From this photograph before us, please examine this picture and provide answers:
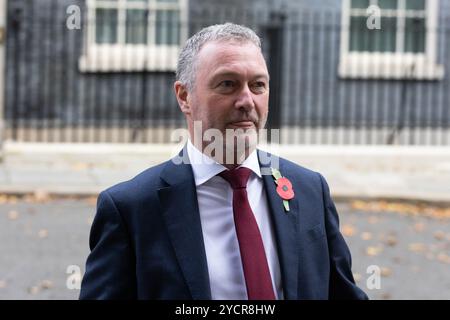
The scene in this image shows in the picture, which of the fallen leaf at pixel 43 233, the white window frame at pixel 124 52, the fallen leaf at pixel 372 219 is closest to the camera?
the fallen leaf at pixel 43 233

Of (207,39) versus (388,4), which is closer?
(207,39)

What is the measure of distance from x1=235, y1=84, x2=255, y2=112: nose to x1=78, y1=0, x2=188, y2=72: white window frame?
13.6 m

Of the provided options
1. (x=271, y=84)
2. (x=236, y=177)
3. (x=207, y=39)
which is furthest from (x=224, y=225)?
(x=271, y=84)

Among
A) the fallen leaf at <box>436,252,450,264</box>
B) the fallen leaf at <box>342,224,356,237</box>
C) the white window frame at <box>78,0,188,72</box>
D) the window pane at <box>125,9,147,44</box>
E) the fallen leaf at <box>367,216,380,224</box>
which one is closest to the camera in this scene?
the fallen leaf at <box>436,252,450,264</box>

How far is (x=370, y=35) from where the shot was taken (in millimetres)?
16875

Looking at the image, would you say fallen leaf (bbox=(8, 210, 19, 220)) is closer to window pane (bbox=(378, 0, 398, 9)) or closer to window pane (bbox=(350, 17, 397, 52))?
window pane (bbox=(350, 17, 397, 52))

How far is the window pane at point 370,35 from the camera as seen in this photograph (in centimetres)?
1681

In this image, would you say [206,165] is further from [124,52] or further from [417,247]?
[124,52]

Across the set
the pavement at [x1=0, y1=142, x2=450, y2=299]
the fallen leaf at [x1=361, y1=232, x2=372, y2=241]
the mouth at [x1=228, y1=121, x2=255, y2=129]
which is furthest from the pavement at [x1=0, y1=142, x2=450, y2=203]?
the mouth at [x1=228, y1=121, x2=255, y2=129]

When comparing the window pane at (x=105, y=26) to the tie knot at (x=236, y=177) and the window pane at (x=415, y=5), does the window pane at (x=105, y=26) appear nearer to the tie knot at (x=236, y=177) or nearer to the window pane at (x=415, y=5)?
the window pane at (x=415, y=5)

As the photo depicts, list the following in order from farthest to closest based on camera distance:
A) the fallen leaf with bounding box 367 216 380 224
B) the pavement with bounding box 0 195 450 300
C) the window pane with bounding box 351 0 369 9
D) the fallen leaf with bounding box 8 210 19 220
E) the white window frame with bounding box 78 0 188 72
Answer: the window pane with bounding box 351 0 369 9
the white window frame with bounding box 78 0 188 72
the fallen leaf with bounding box 367 216 380 224
the fallen leaf with bounding box 8 210 19 220
the pavement with bounding box 0 195 450 300

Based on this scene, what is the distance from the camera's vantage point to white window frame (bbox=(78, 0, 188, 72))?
16.3 metres

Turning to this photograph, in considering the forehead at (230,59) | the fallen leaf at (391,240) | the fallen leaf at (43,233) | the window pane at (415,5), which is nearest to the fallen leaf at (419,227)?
the fallen leaf at (391,240)

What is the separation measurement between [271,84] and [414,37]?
114 inches
